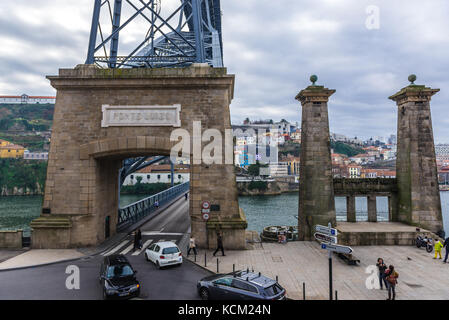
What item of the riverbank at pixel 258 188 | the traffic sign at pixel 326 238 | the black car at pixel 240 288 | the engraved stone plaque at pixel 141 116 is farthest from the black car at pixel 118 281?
the riverbank at pixel 258 188

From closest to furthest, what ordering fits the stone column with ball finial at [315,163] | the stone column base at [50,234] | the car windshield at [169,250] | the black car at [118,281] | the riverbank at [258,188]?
the black car at [118,281]
the car windshield at [169,250]
the stone column base at [50,234]
the stone column with ball finial at [315,163]
the riverbank at [258,188]

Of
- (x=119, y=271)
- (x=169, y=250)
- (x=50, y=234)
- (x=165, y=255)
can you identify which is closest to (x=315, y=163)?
(x=169, y=250)

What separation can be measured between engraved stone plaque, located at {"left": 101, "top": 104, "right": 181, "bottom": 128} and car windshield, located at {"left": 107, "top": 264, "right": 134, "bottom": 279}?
7728 mm

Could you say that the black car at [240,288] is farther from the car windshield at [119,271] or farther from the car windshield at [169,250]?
the car windshield at [169,250]

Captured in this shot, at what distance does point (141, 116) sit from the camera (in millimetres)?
14453

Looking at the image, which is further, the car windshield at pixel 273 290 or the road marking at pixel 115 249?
the road marking at pixel 115 249

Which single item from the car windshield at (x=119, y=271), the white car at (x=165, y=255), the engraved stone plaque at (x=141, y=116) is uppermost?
the engraved stone plaque at (x=141, y=116)

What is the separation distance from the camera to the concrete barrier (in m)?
14.1

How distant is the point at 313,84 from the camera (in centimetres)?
1780

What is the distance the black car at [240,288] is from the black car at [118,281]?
7.18 ft

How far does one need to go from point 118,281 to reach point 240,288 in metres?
4.01

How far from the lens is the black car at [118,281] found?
8289 millimetres

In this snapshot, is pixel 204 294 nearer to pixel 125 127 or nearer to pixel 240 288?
pixel 240 288

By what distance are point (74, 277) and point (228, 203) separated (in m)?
7.50
